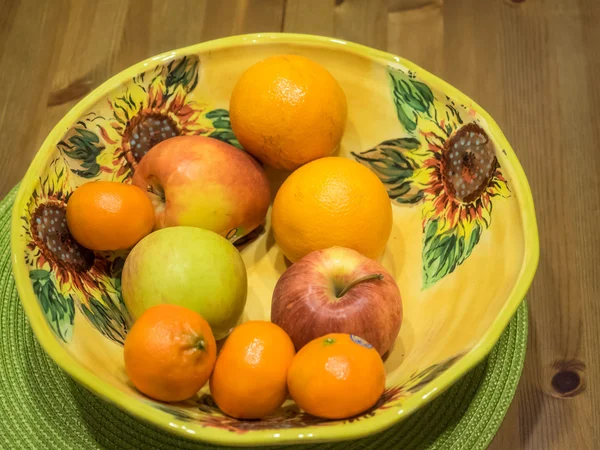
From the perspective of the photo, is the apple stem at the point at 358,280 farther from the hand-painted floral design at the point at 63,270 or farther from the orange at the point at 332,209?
the hand-painted floral design at the point at 63,270

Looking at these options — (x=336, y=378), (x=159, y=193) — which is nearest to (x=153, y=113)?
(x=159, y=193)

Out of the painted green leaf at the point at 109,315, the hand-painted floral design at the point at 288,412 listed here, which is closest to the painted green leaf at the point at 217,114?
the painted green leaf at the point at 109,315

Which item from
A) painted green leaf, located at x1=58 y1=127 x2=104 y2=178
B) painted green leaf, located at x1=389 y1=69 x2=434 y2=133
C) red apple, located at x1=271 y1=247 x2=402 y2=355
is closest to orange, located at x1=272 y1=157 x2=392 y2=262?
red apple, located at x1=271 y1=247 x2=402 y2=355

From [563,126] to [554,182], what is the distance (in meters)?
0.12

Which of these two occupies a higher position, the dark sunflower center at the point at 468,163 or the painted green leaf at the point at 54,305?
the dark sunflower center at the point at 468,163

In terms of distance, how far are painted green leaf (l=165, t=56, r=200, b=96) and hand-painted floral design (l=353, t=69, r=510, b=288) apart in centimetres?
24

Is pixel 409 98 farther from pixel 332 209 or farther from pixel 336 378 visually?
pixel 336 378

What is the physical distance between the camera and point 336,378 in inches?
21.5

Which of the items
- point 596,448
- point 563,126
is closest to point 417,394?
point 596,448

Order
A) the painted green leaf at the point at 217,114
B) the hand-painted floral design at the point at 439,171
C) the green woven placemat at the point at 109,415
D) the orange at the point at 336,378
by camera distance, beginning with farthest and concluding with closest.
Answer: the painted green leaf at the point at 217,114, the hand-painted floral design at the point at 439,171, the green woven placemat at the point at 109,415, the orange at the point at 336,378

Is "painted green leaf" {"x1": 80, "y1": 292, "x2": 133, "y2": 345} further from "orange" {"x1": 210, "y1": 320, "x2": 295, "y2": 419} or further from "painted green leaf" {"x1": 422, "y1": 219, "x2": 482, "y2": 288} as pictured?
"painted green leaf" {"x1": 422, "y1": 219, "x2": 482, "y2": 288}

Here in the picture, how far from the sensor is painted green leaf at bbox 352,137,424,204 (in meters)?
0.83

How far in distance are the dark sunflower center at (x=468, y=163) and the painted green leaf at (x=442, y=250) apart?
46 mm

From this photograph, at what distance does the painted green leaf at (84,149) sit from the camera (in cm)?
76
